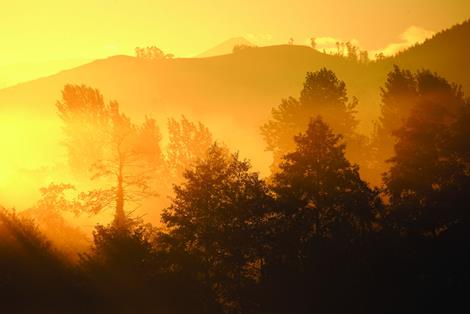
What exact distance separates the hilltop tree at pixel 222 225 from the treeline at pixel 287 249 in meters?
0.06

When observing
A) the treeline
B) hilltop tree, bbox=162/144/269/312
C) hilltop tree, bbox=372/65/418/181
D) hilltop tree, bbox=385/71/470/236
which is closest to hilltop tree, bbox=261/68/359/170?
hilltop tree, bbox=372/65/418/181

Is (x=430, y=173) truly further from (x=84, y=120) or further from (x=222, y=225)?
(x=84, y=120)

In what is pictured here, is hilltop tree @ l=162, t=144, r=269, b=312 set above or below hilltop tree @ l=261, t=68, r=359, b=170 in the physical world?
below

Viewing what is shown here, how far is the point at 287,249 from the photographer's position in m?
24.8

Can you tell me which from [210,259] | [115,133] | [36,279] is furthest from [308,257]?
[115,133]

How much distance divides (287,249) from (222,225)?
3.67 metres

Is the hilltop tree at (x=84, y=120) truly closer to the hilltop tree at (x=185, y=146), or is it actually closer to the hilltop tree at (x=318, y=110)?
the hilltop tree at (x=185, y=146)

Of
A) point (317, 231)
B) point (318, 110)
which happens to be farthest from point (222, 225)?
point (318, 110)

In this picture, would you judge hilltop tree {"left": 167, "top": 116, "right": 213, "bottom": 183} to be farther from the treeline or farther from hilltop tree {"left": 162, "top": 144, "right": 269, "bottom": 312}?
hilltop tree {"left": 162, "top": 144, "right": 269, "bottom": 312}

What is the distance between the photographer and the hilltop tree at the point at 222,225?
A: 938 inches

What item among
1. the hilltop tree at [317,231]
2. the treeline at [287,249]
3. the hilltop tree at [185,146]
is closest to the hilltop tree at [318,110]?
the hilltop tree at [185,146]

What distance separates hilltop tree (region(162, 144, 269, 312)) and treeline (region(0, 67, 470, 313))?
0.19 feet

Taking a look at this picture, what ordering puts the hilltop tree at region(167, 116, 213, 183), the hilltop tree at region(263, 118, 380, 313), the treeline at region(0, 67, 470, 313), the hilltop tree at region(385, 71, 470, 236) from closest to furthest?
the treeline at region(0, 67, 470, 313)
the hilltop tree at region(263, 118, 380, 313)
the hilltop tree at region(385, 71, 470, 236)
the hilltop tree at region(167, 116, 213, 183)

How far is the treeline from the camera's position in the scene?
21.0 metres
